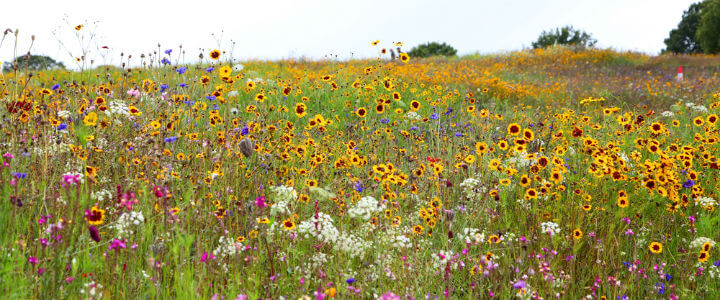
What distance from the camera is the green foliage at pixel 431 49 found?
1430 inches

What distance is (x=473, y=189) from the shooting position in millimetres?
3592

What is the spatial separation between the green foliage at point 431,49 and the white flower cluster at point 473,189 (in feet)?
110

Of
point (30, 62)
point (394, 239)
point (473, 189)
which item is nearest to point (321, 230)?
point (394, 239)

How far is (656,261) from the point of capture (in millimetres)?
3145

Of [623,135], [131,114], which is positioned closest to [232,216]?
[131,114]

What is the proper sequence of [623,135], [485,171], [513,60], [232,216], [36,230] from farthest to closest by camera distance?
[513,60], [623,135], [485,171], [232,216], [36,230]

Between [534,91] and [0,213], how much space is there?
11.2 metres

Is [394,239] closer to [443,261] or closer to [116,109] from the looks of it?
[443,261]

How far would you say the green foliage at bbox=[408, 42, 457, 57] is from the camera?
36.3 meters

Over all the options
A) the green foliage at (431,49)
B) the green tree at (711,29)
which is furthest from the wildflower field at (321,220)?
the green tree at (711,29)

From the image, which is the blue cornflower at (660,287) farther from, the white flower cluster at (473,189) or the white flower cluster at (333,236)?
the white flower cluster at (333,236)

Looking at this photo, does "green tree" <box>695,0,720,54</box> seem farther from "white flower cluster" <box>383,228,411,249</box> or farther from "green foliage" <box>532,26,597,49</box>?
Result: "white flower cluster" <box>383,228,411,249</box>

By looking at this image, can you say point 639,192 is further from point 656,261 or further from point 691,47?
point 691,47

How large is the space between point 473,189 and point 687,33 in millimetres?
46904
